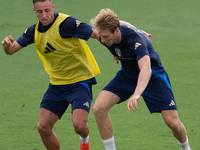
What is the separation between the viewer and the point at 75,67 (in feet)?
15.1

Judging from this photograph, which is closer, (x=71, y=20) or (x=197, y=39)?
(x=71, y=20)

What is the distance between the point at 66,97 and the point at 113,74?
4681mm

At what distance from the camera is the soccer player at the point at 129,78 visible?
13.2 feet

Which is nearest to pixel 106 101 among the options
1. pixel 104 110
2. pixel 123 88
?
pixel 104 110

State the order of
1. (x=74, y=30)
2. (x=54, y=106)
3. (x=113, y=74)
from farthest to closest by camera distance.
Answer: (x=113, y=74)
(x=54, y=106)
(x=74, y=30)

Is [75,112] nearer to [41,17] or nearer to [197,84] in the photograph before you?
[41,17]

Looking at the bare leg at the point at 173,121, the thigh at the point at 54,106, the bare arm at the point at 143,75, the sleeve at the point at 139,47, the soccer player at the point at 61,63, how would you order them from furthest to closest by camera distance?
the thigh at the point at 54,106 → the soccer player at the point at 61,63 → the bare leg at the point at 173,121 → the sleeve at the point at 139,47 → the bare arm at the point at 143,75

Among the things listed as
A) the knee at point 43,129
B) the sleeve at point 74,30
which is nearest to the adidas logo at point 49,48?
the sleeve at point 74,30

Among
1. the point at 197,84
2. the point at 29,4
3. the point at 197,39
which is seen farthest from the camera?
the point at 29,4

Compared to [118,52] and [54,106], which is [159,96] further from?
[54,106]

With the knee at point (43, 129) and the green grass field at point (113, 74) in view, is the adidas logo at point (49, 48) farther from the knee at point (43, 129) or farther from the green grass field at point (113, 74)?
the green grass field at point (113, 74)

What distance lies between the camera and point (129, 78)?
465 cm

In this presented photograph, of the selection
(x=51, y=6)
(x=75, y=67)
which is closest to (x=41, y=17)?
(x=51, y=6)

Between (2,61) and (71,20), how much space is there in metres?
6.31
